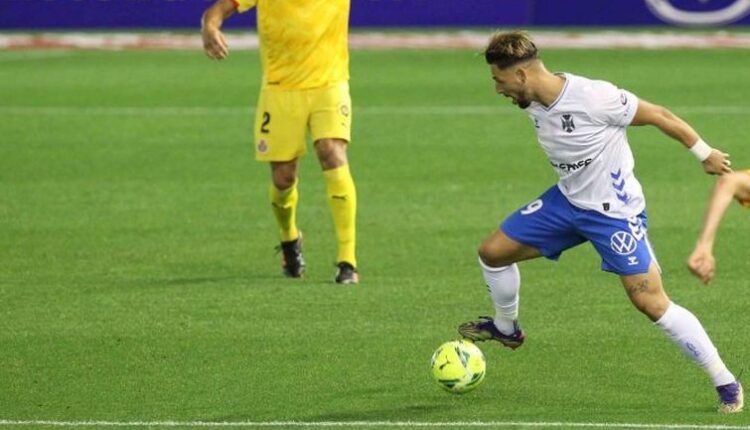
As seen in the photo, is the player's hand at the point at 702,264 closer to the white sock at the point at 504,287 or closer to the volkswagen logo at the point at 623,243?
the volkswagen logo at the point at 623,243

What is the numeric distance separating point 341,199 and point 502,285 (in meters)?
3.38

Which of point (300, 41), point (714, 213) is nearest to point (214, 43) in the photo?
point (300, 41)

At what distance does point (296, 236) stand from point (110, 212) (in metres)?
3.31

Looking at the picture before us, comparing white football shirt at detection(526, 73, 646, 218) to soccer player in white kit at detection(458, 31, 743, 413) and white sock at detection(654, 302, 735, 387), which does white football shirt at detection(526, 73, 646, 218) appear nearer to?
soccer player in white kit at detection(458, 31, 743, 413)

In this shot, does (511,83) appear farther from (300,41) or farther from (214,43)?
(300,41)

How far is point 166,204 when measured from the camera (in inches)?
643

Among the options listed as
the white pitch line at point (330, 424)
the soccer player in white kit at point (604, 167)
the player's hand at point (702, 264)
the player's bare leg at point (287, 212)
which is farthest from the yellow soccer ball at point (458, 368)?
the player's bare leg at point (287, 212)

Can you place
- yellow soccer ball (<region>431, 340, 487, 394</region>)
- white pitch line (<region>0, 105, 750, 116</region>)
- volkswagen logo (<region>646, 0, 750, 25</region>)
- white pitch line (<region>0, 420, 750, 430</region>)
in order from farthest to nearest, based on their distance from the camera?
volkswagen logo (<region>646, 0, 750, 25</region>)
white pitch line (<region>0, 105, 750, 116</region>)
yellow soccer ball (<region>431, 340, 487, 394</region>)
white pitch line (<region>0, 420, 750, 430</region>)

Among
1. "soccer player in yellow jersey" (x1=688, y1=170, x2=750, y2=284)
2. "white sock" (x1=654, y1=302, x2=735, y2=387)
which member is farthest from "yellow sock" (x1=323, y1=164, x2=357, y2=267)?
"soccer player in yellow jersey" (x1=688, y1=170, x2=750, y2=284)

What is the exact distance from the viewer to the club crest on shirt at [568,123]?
353 inches

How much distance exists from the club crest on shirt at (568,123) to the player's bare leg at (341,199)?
12.9 feet

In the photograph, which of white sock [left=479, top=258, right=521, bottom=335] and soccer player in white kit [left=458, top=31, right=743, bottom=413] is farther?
white sock [left=479, top=258, right=521, bottom=335]

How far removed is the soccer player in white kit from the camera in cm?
881

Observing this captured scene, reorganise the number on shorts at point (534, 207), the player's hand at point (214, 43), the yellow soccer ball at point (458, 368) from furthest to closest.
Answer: the player's hand at point (214, 43)
the number on shorts at point (534, 207)
the yellow soccer ball at point (458, 368)
